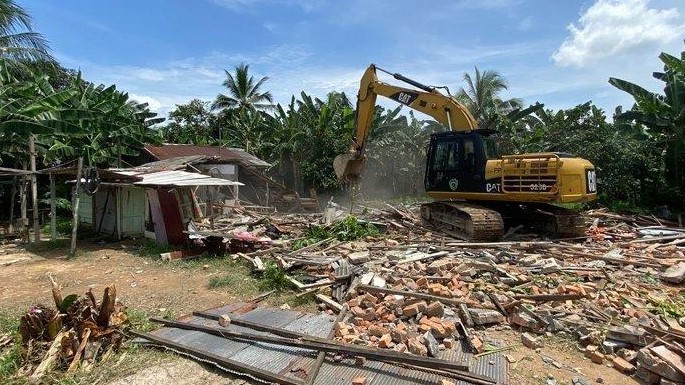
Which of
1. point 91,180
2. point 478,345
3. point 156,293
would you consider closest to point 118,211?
point 91,180

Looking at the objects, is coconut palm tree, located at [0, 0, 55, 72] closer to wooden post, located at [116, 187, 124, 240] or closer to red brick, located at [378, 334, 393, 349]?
wooden post, located at [116, 187, 124, 240]

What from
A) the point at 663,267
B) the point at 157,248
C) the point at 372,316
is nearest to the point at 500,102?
the point at 663,267

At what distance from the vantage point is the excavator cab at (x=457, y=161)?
35.8ft

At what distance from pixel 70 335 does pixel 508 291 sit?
617cm

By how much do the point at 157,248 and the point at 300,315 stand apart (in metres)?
7.41

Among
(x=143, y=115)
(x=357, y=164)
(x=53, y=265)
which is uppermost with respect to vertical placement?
(x=143, y=115)

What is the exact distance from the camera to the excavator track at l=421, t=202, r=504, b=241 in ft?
33.1

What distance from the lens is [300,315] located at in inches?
246

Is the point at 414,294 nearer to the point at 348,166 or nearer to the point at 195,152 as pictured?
the point at 348,166

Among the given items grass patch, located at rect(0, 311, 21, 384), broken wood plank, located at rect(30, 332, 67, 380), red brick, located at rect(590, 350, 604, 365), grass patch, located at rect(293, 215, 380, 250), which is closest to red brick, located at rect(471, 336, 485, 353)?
red brick, located at rect(590, 350, 604, 365)

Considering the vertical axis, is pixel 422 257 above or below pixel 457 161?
below

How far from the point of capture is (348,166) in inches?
504

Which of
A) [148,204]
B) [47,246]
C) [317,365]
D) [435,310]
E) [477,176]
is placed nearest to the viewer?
[317,365]

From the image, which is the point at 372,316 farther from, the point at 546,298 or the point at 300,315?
the point at 546,298
